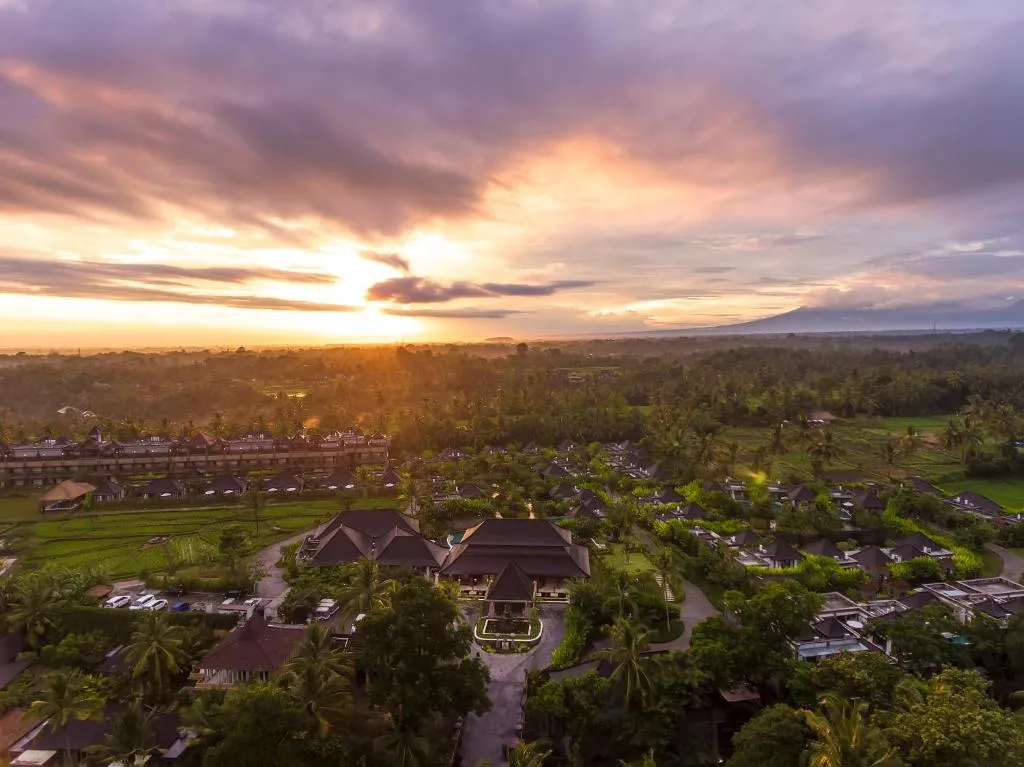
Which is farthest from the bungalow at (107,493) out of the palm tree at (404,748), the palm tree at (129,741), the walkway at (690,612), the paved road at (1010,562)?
the paved road at (1010,562)

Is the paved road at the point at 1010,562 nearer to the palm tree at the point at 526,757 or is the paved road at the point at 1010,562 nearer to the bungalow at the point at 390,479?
the palm tree at the point at 526,757

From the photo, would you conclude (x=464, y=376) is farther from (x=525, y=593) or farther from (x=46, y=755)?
(x=46, y=755)

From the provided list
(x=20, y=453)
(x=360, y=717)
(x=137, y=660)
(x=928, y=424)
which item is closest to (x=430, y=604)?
(x=360, y=717)

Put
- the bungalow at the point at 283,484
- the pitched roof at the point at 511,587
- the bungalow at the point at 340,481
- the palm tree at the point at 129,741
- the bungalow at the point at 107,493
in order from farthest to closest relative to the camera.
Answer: the bungalow at the point at 340,481, the bungalow at the point at 283,484, the bungalow at the point at 107,493, the pitched roof at the point at 511,587, the palm tree at the point at 129,741

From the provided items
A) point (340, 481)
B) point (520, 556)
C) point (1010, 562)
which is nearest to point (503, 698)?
point (520, 556)

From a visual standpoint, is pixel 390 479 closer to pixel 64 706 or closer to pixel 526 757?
pixel 64 706
